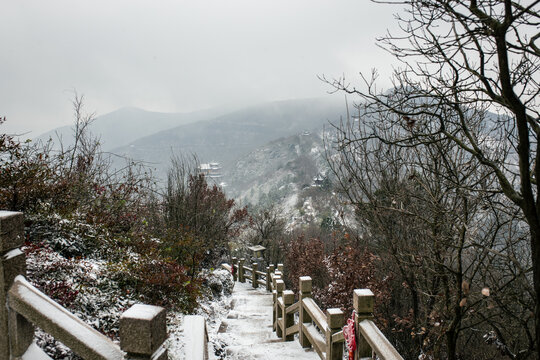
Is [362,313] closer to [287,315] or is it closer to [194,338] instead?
[194,338]

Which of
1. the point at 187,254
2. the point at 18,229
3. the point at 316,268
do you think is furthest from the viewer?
the point at 316,268

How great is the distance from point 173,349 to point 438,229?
423 cm

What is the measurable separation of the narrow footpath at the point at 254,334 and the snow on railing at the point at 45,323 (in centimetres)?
388

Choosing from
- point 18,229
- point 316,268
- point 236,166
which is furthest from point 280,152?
point 18,229

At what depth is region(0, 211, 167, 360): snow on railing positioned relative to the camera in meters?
1.57

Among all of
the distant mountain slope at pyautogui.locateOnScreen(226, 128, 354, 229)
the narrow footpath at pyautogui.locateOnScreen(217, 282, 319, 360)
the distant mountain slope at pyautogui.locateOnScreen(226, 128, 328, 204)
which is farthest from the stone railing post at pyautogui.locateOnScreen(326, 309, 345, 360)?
the distant mountain slope at pyautogui.locateOnScreen(226, 128, 328, 204)

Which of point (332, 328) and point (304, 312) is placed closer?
point (332, 328)

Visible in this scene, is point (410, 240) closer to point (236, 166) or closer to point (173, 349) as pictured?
point (173, 349)

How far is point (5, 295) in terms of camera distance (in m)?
2.05

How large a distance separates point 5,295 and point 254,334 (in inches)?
259

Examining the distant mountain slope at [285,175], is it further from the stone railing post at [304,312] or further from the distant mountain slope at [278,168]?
the stone railing post at [304,312]

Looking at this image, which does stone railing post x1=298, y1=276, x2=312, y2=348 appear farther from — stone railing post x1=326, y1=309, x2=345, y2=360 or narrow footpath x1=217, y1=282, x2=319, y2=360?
stone railing post x1=326, y1=309, x2=345, y2=360

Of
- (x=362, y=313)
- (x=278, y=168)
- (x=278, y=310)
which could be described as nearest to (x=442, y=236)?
(x=362, y=313)

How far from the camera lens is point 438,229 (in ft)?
17.1
